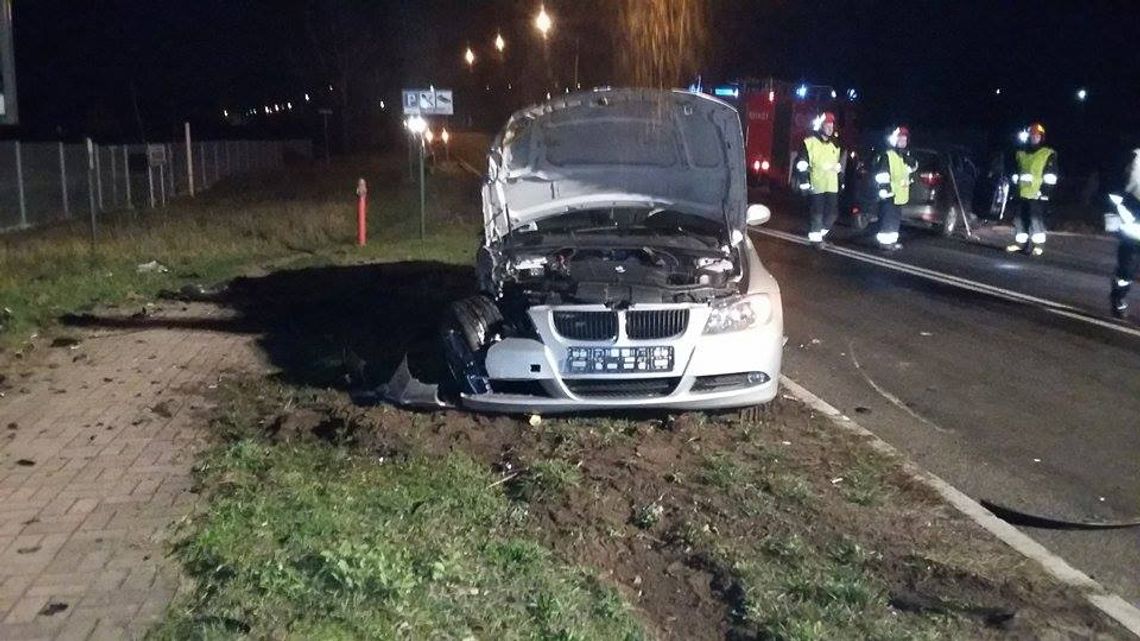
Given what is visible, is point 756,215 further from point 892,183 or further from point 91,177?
point 91,177

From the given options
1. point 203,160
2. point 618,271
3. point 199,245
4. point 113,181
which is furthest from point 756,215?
point 203,160

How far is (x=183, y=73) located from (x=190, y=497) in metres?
60.7

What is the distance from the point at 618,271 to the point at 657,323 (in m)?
0.57

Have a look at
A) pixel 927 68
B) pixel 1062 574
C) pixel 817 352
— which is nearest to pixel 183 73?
pixel 927 68

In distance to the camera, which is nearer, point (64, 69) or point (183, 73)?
point (64, 69)

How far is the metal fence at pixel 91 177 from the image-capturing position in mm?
20844

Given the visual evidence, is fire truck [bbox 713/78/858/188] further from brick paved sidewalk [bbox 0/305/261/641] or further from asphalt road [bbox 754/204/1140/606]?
brick paved sidewalk [bbox 0/305/261/641]

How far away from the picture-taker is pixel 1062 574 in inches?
190

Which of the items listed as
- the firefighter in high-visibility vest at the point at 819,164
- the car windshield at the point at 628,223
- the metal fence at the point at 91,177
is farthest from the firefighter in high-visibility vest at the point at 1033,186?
the metal fence at the point at 91,177

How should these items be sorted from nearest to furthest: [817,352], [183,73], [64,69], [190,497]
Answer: [190,497]
[817,352]
[64,69]
[183,73]

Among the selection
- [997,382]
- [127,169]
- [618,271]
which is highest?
[618,271]

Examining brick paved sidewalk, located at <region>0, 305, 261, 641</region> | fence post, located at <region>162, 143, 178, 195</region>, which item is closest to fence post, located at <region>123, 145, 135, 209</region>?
fence post, located at <region>162, 143, 178, 195</region>

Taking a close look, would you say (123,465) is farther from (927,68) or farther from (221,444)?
(927,68)

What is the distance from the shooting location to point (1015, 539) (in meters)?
5.22
